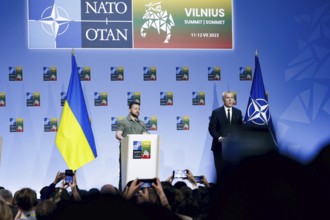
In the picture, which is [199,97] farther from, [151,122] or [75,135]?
[75,135]

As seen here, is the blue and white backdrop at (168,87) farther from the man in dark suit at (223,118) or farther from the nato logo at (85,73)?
the man in dark suit at (223,118)

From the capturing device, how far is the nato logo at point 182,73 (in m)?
7.61

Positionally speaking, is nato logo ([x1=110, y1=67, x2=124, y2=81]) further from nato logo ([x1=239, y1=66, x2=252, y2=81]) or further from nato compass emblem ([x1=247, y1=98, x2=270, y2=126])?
nato compass emblem ([x1=247, y1=98, x2=270, y2=126])

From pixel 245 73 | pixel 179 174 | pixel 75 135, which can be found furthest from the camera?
pixel 245 73

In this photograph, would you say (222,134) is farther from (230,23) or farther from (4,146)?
(4,146)

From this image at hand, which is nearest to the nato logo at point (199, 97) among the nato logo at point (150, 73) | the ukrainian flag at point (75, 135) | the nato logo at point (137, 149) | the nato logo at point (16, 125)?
the nato logo at point (150, 73)

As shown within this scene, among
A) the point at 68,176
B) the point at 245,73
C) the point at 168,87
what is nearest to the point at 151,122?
the point at 168,87

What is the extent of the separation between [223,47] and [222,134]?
119 cm

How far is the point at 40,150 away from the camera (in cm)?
732

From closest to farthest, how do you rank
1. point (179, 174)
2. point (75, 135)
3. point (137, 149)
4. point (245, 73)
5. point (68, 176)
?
point (68, 176)
point (137, 149)
point (179, 174)
point (75, 135)
point (245, 73)

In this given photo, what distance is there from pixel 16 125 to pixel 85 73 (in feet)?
3.46

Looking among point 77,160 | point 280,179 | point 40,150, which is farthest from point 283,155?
point 40,150

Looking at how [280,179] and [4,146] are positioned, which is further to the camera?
[4,146]

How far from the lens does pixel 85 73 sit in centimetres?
745
